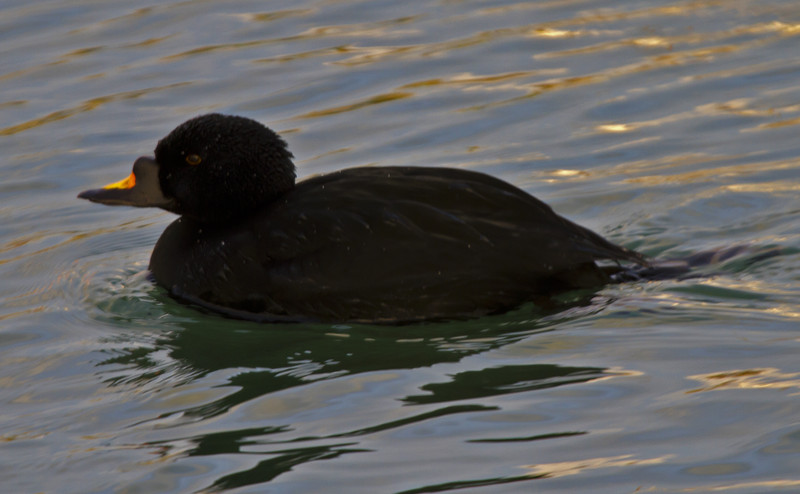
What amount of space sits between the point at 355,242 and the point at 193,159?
1.14 m

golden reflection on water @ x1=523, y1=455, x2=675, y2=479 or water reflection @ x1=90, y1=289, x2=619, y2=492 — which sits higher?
water reflection @ x1=90, y1=289, x2=619, y2=492

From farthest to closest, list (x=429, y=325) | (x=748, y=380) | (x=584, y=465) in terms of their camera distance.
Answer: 1. (x=429, y=325)
2. (x=748, y=380)
3. (x=584, y=465)

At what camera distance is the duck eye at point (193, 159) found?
658cm

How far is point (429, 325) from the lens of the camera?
597 centimetres

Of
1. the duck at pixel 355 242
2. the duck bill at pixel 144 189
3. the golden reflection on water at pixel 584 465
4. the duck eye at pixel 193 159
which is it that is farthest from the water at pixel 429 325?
the duck eye at pixel 193 159

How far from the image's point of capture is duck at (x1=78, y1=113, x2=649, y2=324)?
5949 mm

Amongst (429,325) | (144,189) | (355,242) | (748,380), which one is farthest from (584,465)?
(144,189)

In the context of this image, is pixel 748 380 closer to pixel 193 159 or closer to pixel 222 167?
pixel 222 167

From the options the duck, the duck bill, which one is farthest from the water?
the duck bill

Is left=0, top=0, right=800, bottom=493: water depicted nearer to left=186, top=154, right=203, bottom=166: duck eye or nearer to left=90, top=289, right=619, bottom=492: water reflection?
left=90, top=289, right=619, bottom=492: water reflection

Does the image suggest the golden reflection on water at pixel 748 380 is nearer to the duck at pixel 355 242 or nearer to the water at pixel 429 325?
the water at pixel 429 325

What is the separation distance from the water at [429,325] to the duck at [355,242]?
0.13m

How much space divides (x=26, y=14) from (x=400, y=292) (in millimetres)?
7653

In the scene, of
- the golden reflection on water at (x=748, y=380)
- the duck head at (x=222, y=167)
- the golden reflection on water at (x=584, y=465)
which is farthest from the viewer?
the duck head at (x=222, y=167)
